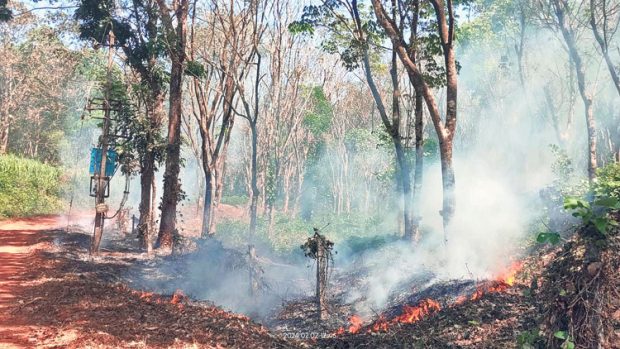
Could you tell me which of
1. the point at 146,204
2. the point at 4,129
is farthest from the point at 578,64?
the point at 4,129

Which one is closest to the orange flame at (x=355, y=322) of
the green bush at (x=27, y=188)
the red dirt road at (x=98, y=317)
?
the red dirt road at (x=98, y=317)

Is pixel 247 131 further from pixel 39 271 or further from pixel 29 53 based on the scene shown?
pixel 39 271

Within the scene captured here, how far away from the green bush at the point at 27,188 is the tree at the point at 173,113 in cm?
1250

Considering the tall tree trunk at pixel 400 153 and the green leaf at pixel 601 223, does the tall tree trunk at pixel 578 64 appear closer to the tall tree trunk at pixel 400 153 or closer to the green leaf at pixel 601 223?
the tall tree trunk at pixel 400 153

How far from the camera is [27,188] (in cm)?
2822

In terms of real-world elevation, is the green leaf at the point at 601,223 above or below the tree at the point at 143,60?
below

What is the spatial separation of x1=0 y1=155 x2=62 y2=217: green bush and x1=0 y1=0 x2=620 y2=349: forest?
0.13 meters

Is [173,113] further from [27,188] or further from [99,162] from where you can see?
[27,188]

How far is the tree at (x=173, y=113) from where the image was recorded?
16.2m

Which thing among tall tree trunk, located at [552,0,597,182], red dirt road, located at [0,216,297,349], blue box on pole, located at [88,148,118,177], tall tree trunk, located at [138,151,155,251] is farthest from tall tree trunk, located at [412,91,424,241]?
blue box on pole, located at [88,148,118,177]

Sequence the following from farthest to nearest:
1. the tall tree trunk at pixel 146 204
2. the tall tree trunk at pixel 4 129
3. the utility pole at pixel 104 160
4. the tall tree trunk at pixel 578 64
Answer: the tall tree trunk at pixel 4 129
the tall tree trunk at pixel 578 64
the tall tree trunk at pixel 146 204
the utility pole at pixel 104 160

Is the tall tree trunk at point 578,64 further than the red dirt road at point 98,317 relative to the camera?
Yes

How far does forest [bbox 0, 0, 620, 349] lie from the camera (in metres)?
7.47

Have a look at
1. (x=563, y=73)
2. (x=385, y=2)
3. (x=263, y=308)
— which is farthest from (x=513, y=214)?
(x=563, y=73)
